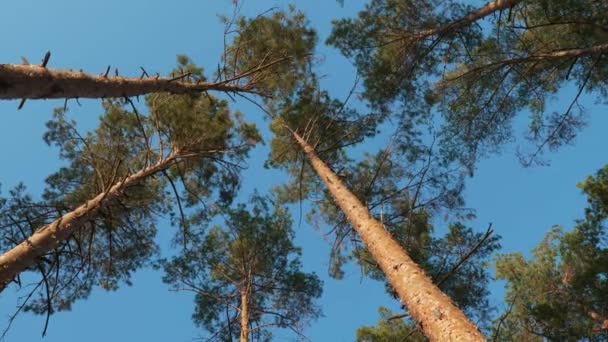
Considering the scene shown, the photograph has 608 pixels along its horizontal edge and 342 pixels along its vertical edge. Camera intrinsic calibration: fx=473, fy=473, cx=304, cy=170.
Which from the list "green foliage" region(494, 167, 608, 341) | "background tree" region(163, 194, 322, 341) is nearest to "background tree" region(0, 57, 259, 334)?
"background tree" region(163, 194, 322, 341)

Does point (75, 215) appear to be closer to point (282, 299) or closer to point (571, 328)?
point (282, 299)

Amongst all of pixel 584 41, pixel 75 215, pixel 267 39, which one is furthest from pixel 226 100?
pixel 584 41

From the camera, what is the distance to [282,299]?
12180 millimetres

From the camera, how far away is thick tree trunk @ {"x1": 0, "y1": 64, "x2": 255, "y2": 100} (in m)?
3.85

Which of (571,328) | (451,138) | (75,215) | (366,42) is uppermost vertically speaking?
(366,42)

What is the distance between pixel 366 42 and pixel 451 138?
9.72ft

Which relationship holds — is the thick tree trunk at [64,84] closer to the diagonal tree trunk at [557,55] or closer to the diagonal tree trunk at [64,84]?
the diagonal tree trunk at [64,84]

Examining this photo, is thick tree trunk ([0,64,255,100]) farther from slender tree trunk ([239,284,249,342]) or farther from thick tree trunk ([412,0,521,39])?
thick tree trunk ([412,0,521,39])

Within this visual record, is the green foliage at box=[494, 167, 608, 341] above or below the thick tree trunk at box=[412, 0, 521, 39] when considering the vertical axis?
below

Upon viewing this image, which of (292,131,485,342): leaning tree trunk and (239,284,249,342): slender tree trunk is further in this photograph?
(239,284,249,342): slender tree trunk

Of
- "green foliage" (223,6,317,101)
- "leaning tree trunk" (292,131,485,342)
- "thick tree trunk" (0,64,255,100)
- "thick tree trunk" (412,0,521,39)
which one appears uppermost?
"green foliage" (223,6,317,101)

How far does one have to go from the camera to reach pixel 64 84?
441 cm

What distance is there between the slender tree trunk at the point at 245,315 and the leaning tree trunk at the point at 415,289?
131 inches

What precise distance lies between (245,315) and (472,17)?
7455mm
